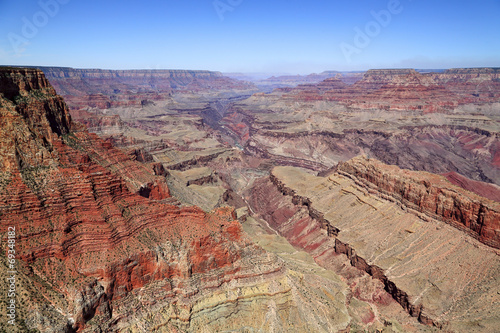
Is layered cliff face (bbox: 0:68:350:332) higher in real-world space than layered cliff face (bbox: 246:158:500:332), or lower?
higher

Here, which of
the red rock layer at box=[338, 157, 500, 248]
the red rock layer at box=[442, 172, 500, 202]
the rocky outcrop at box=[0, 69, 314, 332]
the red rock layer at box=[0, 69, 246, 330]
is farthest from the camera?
the red rock layer at box=[442, 172, 500, 202]

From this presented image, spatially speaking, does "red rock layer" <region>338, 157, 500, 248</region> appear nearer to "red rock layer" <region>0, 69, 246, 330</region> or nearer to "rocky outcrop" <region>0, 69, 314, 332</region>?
"rocky outcrop" <region>0, 69, 314, 332</region>

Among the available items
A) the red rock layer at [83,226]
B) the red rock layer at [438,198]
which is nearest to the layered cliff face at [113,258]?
the red rock layer at [83,226]

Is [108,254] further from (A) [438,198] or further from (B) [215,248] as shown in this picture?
(A) [438,198]

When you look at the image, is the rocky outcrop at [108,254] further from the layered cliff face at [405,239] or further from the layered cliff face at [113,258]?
the layered cliff face at [405,239]

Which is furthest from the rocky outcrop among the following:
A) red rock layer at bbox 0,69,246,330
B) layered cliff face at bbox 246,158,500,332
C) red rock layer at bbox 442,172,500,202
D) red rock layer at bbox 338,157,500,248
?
red rock layer at bbox 442,172,500,202

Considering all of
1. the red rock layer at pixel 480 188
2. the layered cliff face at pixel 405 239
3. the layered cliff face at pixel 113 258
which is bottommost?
the red rock layer at pixel 480 188
